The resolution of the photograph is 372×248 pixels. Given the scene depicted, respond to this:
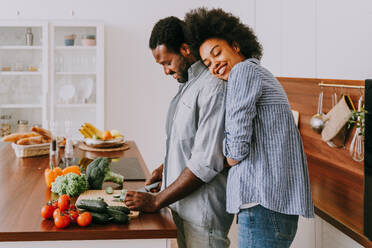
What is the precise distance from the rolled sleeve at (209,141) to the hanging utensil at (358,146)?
0.68 metres

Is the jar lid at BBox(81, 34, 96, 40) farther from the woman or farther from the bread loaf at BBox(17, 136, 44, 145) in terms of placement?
the woman

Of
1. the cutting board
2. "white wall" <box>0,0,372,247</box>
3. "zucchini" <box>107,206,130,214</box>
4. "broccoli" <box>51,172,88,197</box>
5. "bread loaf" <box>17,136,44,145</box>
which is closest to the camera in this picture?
"zucchini" <box>107,206,130,214</box>

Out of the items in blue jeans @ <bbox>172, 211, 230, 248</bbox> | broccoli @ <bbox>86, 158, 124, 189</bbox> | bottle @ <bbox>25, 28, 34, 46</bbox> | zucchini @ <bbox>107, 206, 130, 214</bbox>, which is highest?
bottle @ <bbox>25, 28, 34, 46</bbox>

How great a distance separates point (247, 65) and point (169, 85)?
357cm

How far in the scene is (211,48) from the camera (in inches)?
56.6

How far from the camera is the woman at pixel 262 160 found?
1287mm

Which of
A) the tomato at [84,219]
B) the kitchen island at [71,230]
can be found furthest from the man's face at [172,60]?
the tomato at [84,219]

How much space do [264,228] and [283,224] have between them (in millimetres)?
67

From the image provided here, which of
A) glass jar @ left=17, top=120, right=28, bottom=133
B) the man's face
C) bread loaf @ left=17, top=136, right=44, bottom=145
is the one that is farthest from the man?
glass jar @ left=17, top=120, right=28, bottom=133

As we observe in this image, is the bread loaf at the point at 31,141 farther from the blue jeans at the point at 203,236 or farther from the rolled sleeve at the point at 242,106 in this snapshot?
the rolled sleeve at the point at 242,106

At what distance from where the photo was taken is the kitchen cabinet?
4402mm

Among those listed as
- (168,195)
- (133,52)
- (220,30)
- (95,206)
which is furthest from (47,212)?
(133,52)

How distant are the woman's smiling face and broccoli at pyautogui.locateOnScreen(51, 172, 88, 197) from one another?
27.6 inches

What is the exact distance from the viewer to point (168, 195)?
4.65 ft
